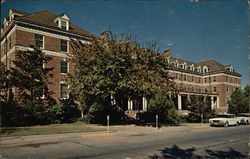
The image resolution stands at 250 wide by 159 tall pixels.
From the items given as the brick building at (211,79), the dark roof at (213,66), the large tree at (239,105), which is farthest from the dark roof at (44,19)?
the dark roof at (213,66)

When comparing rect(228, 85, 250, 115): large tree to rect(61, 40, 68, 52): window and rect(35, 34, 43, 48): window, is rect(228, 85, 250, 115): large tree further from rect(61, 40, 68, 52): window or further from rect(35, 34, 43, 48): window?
rect(35, 34, 43, 48): window

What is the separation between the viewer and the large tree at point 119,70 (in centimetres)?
1792

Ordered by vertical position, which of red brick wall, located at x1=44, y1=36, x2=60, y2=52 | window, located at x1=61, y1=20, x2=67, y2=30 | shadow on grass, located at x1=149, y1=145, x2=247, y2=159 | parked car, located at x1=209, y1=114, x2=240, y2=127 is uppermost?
window, located at x1=61, y1=20, x2=67, y2=30

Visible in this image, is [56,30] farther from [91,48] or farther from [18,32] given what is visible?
[91,48]

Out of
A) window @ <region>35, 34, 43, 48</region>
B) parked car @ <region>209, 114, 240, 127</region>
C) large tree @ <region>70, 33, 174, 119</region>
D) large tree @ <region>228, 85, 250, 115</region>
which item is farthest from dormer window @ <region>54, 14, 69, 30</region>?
large tree @ <region>228, 85, 250, 115</region>

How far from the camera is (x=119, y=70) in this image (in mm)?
18422

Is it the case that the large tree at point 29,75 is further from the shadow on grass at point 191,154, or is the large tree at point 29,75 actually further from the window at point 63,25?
the shadow on grass at point 191,154

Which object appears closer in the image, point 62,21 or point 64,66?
point 64,66

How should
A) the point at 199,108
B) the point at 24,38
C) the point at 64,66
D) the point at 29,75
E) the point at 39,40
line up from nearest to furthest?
1. the point at 29,75
2. the point at 24,38
3. the point at 39,40
4. the point at 199,108
5. the point at 64,66

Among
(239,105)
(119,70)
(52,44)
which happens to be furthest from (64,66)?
(239,105)

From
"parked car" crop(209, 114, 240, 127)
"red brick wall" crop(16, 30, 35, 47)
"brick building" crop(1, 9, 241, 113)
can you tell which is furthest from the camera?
"brick building" crop(1, 9, 241, 113)

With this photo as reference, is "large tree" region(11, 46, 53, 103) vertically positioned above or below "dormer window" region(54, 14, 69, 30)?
below

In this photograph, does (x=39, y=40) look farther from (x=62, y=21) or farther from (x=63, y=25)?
(x=62, y=21)

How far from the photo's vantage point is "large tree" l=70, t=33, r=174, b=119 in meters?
17.9
